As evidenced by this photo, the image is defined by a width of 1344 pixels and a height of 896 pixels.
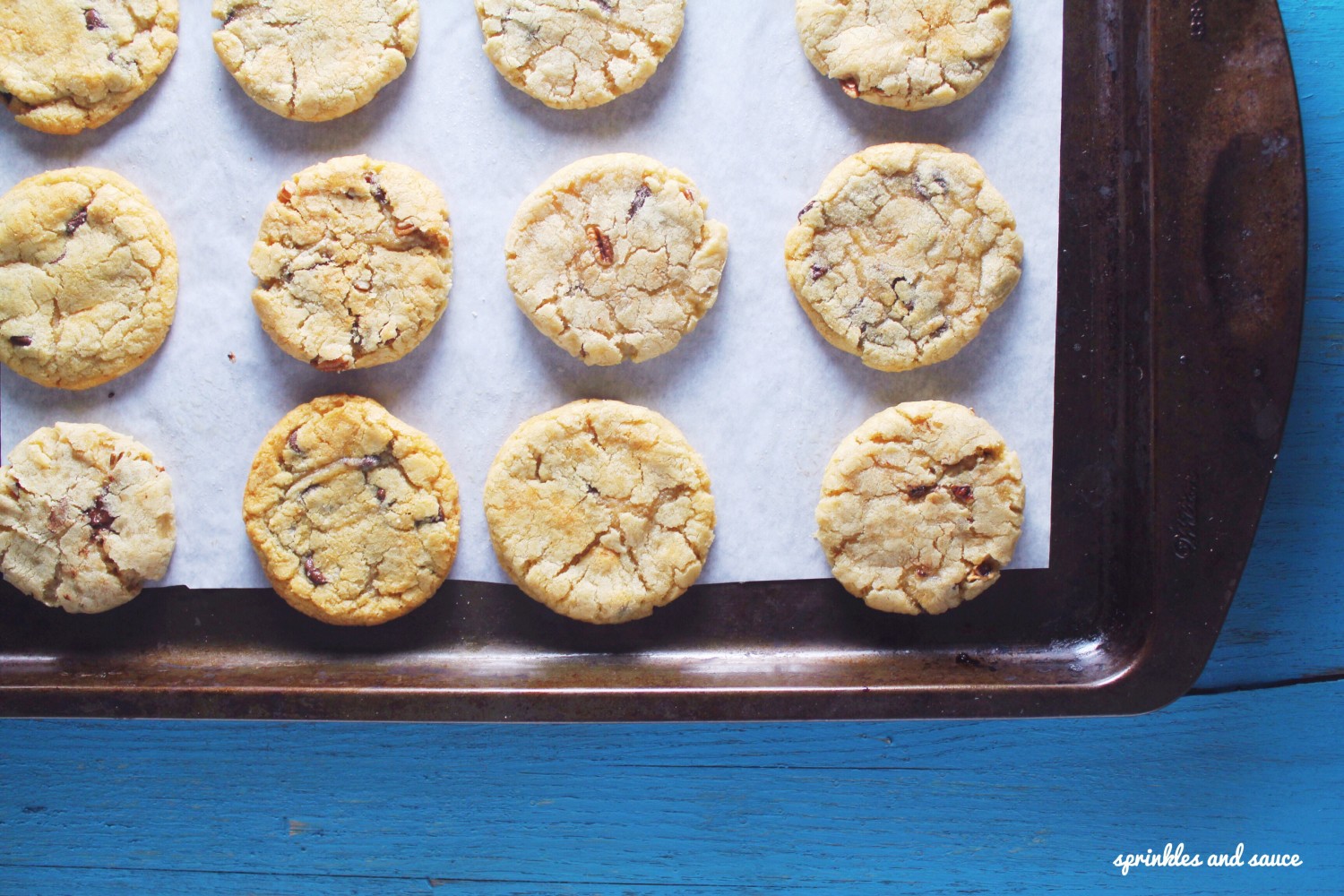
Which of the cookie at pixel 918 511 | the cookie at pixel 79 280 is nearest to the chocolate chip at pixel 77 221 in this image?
the cookie at pixel 79 280

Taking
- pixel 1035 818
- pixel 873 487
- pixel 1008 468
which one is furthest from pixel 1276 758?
pixel 873 487

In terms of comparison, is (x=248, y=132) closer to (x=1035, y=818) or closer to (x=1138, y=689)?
(x=1138, y=689)

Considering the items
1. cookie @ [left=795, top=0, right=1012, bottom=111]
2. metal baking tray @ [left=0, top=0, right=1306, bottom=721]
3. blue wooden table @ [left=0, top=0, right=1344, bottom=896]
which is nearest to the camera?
metal baking tray @ [left=0, top=0, right=1306, bottom=721]

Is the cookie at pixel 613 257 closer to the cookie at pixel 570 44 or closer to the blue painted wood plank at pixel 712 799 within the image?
the cookie at pixel 570 44

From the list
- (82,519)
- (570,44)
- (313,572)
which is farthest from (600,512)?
(82,519)

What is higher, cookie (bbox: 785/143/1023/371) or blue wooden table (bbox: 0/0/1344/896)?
cookie (bbox: 785/143/1023/371)

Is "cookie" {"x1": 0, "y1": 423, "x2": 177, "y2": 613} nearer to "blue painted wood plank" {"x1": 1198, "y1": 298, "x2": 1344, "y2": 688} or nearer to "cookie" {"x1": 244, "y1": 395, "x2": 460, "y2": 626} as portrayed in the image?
"cookie" {"x1": 244, "y1": 395, "x2": 460, "y2": 626}

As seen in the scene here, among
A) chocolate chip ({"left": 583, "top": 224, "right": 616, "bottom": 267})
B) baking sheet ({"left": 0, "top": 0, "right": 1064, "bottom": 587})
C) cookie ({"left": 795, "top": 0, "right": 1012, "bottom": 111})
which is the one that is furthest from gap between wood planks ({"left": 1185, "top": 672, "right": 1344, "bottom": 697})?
chocolate chip ({"left": 583, "top": 224, "right": 616, "bottom": 267})
